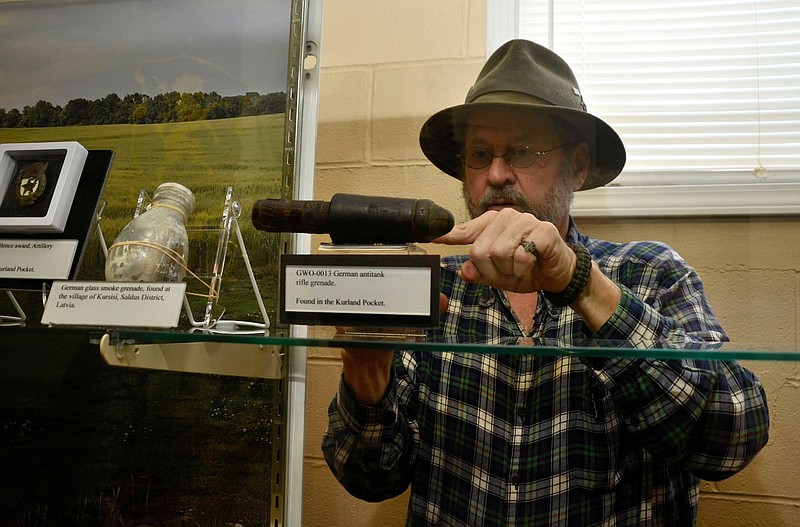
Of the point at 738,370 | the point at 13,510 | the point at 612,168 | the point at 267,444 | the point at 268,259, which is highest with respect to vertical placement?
the point at 612,168

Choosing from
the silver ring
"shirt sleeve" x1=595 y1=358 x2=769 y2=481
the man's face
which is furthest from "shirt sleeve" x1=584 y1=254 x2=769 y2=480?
the man's face

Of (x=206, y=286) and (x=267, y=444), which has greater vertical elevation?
(x=206, y=286)

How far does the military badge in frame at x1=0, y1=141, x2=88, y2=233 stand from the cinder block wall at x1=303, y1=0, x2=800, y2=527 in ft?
1.19

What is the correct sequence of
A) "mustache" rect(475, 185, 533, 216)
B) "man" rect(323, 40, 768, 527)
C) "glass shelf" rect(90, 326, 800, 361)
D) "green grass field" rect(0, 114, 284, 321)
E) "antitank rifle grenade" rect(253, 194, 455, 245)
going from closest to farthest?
"glass shelf" rect(90, 326, 800, 361) → "antitank rifle grenade" rect(253, 194, 455, 245) → "man" rect(323, 40, 768, 527) → "mustache" rect(475, 185, 533, 216) → "green grass field" rect(0, 114, 284, 321)

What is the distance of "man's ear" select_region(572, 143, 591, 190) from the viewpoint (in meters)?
0.96

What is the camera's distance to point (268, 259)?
1037 mm

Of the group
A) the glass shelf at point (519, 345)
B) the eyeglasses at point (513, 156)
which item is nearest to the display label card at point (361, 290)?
the glass shelf at point (519, 345)

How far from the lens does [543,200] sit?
3.02 ft

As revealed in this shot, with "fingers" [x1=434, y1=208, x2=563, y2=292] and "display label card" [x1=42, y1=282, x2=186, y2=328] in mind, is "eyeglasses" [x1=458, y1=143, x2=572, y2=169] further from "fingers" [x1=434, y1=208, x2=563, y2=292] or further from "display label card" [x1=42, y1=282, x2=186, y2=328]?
"display label card" [x1=42, y1=282, x2=186, y2=328]

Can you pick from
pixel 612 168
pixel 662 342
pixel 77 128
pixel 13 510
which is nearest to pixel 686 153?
pixel 612 168

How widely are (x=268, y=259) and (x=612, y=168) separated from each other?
521mm

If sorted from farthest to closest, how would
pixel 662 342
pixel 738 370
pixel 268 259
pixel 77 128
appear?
pixel 77 128 → pixel 268 259 → pixel 738 370 → pixel 662 342

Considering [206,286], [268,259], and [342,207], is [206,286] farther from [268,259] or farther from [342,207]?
[342,207]

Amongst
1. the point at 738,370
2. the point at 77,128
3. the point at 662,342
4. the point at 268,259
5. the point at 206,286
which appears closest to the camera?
the point at 662,342
